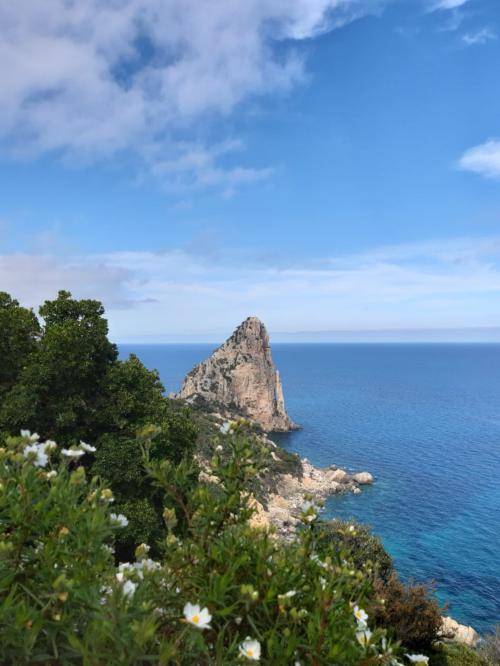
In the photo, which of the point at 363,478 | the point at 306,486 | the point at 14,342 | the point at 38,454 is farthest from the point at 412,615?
the point at 363,478

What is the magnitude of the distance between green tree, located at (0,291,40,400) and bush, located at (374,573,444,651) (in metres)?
15.8

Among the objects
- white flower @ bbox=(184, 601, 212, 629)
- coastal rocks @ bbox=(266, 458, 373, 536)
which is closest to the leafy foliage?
white flower @ bbox=(184, 601, 212, 629)

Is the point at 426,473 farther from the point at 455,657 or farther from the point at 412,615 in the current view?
the point at 412,615

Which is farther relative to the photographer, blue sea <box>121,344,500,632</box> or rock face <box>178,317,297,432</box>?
rock face <box>178,317,297,432</box>

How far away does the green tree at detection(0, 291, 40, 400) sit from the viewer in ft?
58.7

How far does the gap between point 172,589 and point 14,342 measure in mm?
17283

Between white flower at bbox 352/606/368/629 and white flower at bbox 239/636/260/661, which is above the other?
white flower at bbox 239/636/260/661

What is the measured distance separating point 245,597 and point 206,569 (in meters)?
0.51

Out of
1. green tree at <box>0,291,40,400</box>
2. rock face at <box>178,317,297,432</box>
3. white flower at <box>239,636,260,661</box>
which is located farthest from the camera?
rock face at <box>178,317,297,432</box>

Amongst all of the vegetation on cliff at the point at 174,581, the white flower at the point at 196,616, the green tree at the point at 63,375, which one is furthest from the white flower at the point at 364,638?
the green tree at the point at 63,375

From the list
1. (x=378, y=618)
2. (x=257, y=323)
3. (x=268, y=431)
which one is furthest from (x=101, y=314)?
(x=257, y=323)

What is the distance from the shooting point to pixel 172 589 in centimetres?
341

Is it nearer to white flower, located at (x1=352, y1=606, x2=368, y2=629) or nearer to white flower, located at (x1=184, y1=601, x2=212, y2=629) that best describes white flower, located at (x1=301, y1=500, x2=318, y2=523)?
white flower, located at (x1=352, y1=606, x2=368, y2=629)

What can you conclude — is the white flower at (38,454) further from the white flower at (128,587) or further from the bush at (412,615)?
the bush at (412,615)
